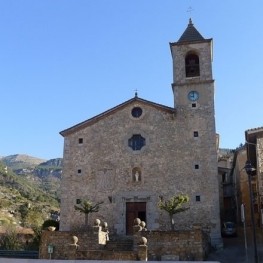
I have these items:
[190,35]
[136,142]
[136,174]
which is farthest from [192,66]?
[136,174]

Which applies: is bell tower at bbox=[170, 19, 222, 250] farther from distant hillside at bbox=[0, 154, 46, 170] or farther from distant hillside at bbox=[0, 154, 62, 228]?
distant hillside at bbox=[0, 154, 46, 170]

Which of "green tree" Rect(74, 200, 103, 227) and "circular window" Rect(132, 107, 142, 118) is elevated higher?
"circular window" Rect(132, 107, 142, 118)

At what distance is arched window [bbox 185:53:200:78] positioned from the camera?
27.6m

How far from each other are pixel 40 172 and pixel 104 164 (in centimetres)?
11061

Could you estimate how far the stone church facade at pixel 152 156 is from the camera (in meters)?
24.9

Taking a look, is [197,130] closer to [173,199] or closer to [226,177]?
[173,199]

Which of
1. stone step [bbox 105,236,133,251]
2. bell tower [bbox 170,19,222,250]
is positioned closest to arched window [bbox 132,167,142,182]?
bell tower [bbox 170,19,222,250]

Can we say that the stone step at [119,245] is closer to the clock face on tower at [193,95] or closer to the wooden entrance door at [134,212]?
the wooden entrance door at [134,212]

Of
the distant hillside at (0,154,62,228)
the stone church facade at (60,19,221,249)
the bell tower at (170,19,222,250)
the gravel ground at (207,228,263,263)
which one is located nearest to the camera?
the gravel ground at (207,228,263,263)

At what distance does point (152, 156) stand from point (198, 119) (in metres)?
3.84

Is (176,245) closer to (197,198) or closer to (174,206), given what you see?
(174,206)

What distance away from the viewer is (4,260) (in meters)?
15.0

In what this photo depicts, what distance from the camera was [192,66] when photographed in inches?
1099

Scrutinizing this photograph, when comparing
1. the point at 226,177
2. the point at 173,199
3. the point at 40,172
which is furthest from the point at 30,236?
the point at 40,172
